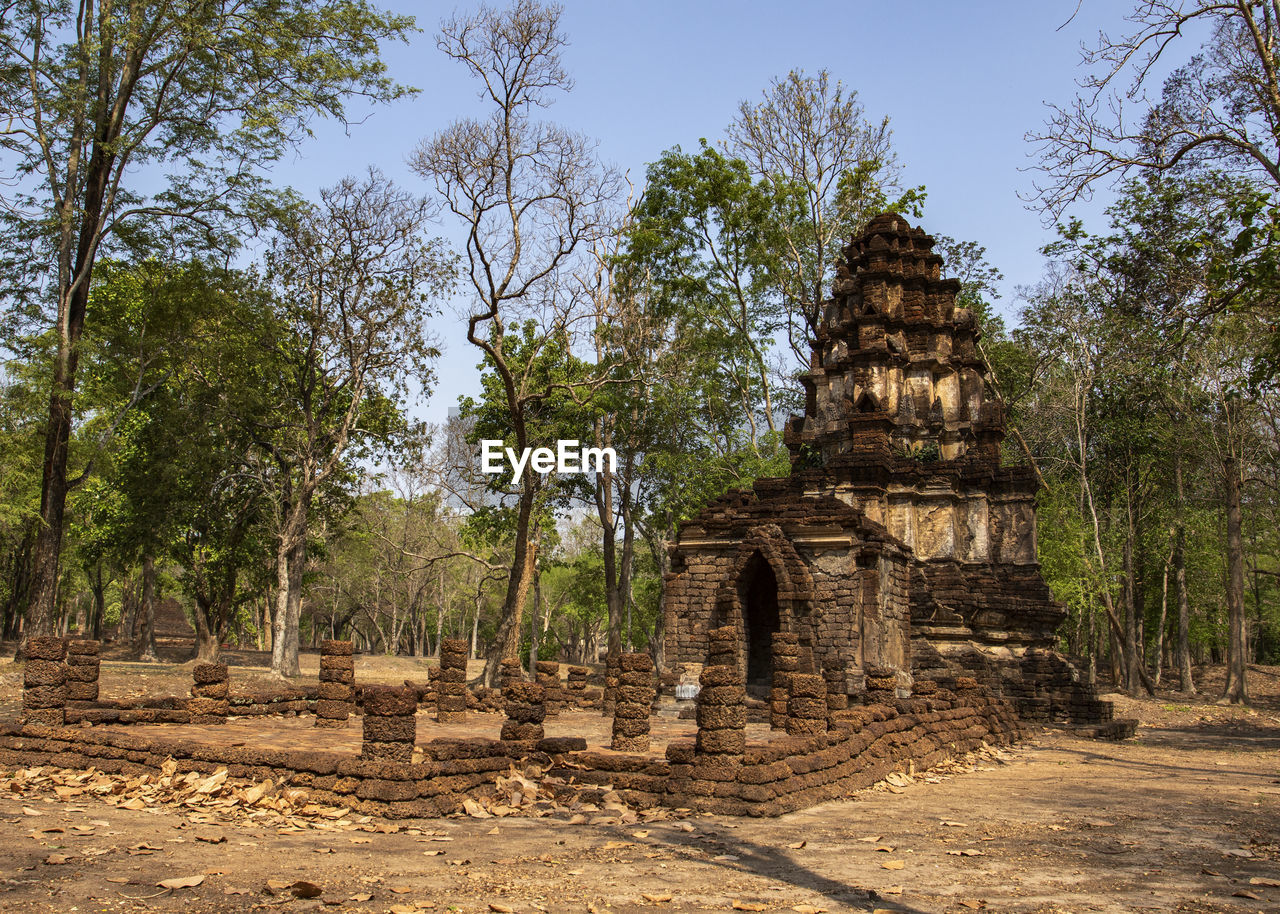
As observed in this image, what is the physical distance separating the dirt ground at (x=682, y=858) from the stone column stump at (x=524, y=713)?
212 cm

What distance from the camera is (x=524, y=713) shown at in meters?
11.8

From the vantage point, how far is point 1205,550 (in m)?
47.1

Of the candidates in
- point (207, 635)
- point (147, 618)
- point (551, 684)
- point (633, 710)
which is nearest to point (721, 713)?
point (633, 710)

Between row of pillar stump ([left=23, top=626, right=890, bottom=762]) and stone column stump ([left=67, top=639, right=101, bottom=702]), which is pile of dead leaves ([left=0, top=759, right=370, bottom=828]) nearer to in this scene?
row of pillar stump ([left=23, top=626, right=890, bottom=762])

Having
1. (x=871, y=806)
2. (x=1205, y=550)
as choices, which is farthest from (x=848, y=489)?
(x=1205, y=550)

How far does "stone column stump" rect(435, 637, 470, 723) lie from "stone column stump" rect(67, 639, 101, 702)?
18.5 feet

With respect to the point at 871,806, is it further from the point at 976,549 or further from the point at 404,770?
the point at 976,549

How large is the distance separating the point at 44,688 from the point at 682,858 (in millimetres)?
9047

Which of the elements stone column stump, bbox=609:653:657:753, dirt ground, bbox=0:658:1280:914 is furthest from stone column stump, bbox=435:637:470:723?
dirt ground, bbox=0:658:1280:914

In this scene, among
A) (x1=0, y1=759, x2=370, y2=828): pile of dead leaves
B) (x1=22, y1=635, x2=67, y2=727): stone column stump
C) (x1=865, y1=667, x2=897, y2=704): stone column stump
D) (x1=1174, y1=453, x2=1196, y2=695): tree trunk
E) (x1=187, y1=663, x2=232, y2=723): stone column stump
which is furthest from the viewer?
(x1=1174, y1=453, x2=1196, y2=695): tree trunk

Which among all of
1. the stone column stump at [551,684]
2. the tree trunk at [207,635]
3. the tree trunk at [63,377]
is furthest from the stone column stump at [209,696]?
the tree trunk at [207,635]

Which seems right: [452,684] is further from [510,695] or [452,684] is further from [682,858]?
[682,858]

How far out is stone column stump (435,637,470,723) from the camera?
56.9ft

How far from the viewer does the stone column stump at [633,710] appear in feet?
42.2
